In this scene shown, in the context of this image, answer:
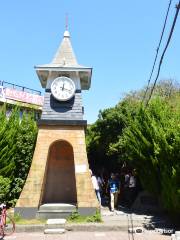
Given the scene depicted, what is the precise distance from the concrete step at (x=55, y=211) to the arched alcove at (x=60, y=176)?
2183mm

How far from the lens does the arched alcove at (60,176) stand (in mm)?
18312

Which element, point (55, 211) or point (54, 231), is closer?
point (54, 231)

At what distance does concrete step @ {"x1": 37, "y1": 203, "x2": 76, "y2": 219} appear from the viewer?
15.6m

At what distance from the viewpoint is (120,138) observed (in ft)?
72.0

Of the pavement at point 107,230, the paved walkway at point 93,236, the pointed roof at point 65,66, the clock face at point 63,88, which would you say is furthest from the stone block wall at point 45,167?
the pointed roof at point 65,66

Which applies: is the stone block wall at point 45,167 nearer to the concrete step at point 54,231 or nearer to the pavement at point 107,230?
the pavement at point 107,230

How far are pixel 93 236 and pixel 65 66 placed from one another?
7.89 meters

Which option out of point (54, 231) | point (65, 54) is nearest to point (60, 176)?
point (54, 231)

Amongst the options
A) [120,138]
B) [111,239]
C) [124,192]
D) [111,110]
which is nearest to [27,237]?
[111,239]

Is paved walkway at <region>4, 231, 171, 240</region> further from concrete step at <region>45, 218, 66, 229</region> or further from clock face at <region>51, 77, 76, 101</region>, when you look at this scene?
clock face at <region>51, 77, 76, 101</region>

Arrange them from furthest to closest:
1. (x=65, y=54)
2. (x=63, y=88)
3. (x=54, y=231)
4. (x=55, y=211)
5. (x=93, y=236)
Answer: (x=65, y=54) < (x=63, y=88) < (x=55, y=211) < (x=54, y=231) < (x=93, y=236)

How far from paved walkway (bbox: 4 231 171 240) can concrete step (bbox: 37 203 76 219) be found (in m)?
2.19

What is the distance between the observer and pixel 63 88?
16922 mm

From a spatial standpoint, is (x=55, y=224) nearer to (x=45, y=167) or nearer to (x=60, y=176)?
(x=45, y=167)
